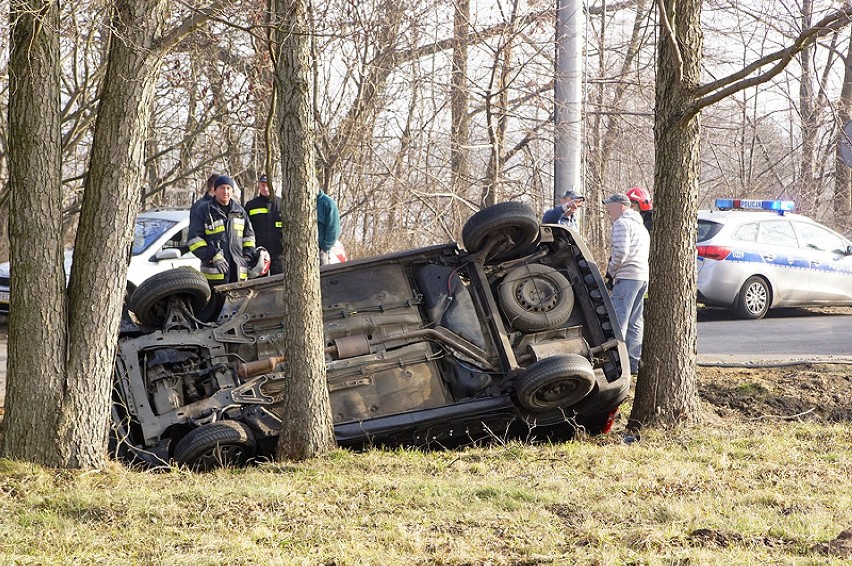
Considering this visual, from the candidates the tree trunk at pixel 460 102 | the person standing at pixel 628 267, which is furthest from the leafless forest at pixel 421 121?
the person standing at pixel 628 267

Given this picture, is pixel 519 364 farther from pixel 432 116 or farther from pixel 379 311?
pixel 432 116

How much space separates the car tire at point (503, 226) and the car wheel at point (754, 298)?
686cm

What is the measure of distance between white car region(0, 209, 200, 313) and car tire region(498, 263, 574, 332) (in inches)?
225

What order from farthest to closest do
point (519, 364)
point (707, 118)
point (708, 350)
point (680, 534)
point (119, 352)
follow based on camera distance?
point (707, 118)
point (708, 350)
point (519, 364)
point (119, 352)
point (680, 534)

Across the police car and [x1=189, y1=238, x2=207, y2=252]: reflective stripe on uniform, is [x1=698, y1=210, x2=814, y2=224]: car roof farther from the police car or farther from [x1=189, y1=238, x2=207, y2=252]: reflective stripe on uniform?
[x1=189, y1=238, x2=207, y2=252]: reflective stripe on uniform

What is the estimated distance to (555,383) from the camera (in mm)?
6664

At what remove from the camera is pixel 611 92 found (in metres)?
17.5

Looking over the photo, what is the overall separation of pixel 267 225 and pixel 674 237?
475 cm

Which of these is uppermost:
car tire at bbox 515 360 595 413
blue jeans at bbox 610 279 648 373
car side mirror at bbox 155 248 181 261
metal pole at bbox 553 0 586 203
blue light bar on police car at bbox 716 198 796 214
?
metal pole at bbox 553 0 586 203

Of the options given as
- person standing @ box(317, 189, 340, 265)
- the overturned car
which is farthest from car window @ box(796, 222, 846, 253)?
the overturned car

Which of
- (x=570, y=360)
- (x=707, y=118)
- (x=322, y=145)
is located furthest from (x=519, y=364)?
(x=707, y=118)

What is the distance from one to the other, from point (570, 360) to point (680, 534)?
226cm

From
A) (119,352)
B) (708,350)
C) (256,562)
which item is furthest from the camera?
(708,350)

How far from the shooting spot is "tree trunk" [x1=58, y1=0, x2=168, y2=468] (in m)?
5.62
